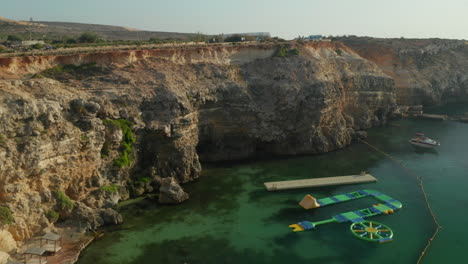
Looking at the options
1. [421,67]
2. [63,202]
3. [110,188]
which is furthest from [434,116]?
[63,202]

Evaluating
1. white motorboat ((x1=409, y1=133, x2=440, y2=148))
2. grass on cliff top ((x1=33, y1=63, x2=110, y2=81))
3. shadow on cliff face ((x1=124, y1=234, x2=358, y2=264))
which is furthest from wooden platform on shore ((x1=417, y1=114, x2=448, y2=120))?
grass on cliff top ((x1=33, y1=63, x2=110, y2=81))

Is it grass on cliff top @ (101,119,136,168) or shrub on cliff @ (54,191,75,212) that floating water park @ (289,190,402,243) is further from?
shrub on cliff @ (54,191,75,212)

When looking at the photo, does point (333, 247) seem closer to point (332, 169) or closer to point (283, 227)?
point (283, 227)

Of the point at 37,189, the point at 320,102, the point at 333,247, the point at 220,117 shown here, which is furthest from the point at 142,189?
the point at 320,102

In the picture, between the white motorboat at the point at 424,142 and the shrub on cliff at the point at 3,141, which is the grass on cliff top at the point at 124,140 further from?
the white motorboat at the point at 424,142

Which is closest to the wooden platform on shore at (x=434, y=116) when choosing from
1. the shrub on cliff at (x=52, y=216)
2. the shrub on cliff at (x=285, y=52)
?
the shrub on cliff at (x=285, y=52)
